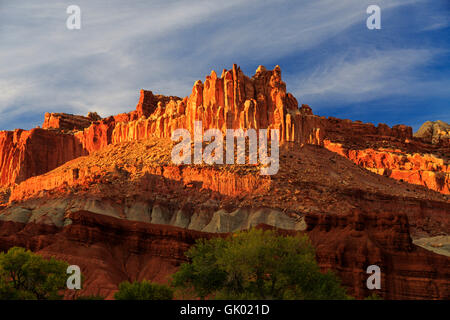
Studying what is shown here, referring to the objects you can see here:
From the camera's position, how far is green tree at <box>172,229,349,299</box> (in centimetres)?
4966

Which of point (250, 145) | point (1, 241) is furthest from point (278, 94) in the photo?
point (1, 241)

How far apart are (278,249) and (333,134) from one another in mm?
128199

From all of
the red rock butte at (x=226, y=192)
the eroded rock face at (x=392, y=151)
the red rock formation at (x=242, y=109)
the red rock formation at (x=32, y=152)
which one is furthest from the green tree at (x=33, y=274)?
the red rock formation at (x=32, y=152)

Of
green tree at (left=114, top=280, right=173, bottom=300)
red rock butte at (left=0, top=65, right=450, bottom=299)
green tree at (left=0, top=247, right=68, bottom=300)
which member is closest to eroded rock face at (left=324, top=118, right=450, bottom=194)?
red rock butte at (left=0, top=65, right=450, bottom=299)

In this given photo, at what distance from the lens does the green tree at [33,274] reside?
56531mm

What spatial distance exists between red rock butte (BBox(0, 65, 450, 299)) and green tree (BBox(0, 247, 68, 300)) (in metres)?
14.4

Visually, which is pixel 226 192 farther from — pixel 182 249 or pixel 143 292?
pixel 143 292

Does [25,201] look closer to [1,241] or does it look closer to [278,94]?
[1,241]

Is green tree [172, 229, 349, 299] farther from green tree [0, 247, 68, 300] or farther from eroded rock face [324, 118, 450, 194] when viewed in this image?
eroded rock face [324, 118, 450, 194]

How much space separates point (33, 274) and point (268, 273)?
2279cm

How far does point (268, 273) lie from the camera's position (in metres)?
51.8

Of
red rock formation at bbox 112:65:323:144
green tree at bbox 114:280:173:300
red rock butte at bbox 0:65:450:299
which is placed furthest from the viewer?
red rock formation at bbox 112:65:323:144

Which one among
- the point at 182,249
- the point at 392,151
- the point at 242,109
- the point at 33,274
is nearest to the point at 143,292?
the point at 33,274

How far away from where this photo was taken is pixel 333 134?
17625 centimetres
